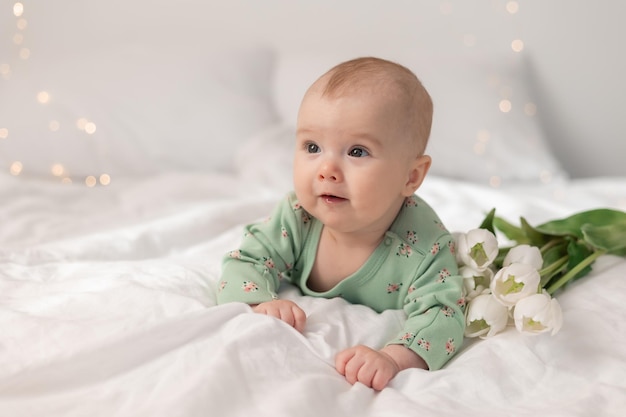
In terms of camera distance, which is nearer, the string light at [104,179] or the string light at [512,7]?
the string light at [104,179]

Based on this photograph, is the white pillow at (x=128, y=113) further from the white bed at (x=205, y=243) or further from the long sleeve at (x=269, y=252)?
the long sleeve at (x=269, y=252)

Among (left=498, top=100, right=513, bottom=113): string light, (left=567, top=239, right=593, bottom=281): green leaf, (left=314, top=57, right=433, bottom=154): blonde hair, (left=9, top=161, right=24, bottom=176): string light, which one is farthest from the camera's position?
(left=498, top=100, right=513, bottom=113): string light

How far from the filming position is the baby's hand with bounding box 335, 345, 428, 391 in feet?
3.07

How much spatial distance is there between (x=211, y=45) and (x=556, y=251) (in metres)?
1.48

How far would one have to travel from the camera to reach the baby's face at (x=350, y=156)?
103 centimetres

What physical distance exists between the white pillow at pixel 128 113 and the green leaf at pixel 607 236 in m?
1.21

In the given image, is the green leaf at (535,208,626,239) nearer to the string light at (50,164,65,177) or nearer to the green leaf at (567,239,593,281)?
the green leaf at (567,239,593,281)

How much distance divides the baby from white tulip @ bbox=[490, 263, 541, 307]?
65mm

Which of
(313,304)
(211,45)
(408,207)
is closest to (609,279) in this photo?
(408,207)

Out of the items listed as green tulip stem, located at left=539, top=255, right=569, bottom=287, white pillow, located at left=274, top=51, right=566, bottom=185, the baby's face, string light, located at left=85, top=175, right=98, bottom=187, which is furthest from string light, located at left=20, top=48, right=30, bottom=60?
green tulip stem, located at left=539, top=255, right=569, bottom=287

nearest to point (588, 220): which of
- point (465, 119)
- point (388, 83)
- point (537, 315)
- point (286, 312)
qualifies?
point (537, 315)

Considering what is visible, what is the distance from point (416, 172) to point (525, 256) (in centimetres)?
22

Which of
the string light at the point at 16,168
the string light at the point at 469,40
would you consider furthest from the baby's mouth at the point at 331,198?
the string light at the point at 469,40

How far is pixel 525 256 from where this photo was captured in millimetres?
1148
